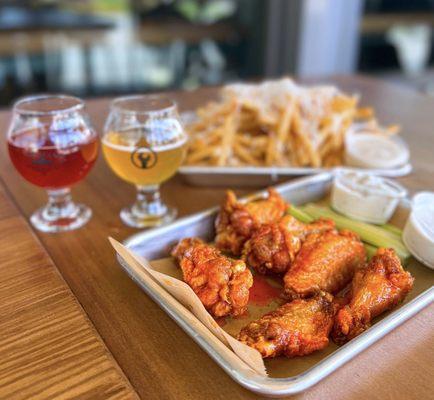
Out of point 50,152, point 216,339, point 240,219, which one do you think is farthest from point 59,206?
point 216,339

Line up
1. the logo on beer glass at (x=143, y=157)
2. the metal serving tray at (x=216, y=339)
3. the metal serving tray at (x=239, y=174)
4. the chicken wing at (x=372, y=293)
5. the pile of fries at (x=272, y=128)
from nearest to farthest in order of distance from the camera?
the metal serving tray at (x=216, y=339) < the chicken wing at (x=372, y=293) < the logo on beer glass at (x=143, y=157) < the metal serving tray at (x=239, y=174) < the pile of fries at (x=272, y=128)

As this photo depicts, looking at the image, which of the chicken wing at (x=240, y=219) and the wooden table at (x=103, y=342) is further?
the chicken wing at (x=240, y=219)

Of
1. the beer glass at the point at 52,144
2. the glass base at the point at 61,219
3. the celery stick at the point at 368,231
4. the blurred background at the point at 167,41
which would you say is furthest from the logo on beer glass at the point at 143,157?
the blurred background at the point at 167,41

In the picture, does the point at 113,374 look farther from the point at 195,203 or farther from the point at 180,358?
the point at 195,203

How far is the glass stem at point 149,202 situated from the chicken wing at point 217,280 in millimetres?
450

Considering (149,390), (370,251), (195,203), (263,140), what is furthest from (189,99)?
(149,390)

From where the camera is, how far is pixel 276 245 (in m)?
1.22

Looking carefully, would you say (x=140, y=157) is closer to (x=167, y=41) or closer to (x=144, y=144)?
(x=144, y=144)

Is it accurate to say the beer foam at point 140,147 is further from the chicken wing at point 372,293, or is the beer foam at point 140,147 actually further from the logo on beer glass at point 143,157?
the chicken wing at point 372,293

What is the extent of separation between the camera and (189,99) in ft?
9.30

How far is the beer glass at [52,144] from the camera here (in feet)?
4.45

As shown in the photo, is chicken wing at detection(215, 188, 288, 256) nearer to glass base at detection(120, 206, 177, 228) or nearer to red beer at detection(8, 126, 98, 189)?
glass base at detection(120, 206, 177, 228)

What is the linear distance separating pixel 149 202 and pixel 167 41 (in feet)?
13.8

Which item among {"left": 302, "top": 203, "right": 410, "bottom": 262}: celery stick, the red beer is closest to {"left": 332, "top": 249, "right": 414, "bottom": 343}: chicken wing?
{"left": 302, "top": 203, "right": 410, "bottom": 262}: celery stick
